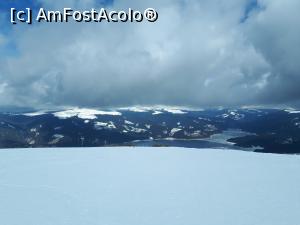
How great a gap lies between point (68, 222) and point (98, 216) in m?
0.64

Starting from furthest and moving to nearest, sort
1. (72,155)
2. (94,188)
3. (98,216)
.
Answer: (72,155)
(94,188)
(98,216)

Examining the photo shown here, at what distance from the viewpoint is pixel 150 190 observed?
8469mm

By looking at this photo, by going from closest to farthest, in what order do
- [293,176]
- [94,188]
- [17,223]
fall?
1. [17,223]
2. [94,188]
3. [293,176]

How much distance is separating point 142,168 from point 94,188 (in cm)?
364

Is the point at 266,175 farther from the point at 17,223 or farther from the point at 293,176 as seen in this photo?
the point at 17,223

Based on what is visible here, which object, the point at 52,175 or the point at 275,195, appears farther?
the point at 52,175

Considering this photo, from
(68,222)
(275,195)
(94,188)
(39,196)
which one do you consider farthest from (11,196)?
(275,195)

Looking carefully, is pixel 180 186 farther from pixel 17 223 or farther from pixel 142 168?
pixel 17 223

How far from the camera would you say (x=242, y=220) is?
231 inches

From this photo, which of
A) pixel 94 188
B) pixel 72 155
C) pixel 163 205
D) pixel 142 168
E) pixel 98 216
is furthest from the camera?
pixel 72 155

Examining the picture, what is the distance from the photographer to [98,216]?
6184 mm

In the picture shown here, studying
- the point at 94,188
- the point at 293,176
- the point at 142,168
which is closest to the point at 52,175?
→ the point at 94,188

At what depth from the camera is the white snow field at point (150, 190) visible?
239 inches

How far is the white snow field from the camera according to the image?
608 centimetres
